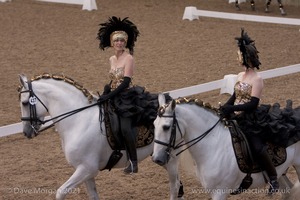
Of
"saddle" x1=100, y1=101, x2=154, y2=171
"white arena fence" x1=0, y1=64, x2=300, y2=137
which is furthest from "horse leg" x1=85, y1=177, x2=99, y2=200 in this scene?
"white arena fence" x1=0, y1=64, x2=300, y2=137

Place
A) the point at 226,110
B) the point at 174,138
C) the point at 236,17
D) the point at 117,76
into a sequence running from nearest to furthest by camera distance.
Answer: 1. the point at 174,138
2. the point at 226,110
3. the point at 117,76
4. the point at 236,17

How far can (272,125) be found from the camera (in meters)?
6.86

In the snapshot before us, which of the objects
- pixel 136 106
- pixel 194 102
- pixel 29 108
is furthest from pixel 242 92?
pixel 29 108

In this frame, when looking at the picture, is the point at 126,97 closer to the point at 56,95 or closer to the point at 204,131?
the point at 56,95

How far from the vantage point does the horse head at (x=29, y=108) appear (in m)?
7.32

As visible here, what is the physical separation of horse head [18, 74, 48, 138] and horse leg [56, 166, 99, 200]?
0.65m

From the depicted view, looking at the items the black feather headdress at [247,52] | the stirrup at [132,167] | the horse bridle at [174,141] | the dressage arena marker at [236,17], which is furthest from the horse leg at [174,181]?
the dressage arena marker at [236,17]

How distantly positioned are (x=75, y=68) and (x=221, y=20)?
6888mm

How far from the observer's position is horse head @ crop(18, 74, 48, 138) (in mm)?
7324

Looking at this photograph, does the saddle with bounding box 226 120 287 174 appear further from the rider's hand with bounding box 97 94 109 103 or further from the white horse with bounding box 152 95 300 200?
the rider's hand with bounding box 97 94 109 103

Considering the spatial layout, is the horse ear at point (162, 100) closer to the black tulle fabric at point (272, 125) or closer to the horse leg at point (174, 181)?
the black tulle fabric at point (272, 125)

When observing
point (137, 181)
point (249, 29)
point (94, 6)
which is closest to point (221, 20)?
point (249, 29)

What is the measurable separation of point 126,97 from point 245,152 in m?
1.55

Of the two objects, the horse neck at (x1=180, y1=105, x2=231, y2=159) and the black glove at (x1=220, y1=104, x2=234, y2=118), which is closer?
the horse neck at (x1=180, y1=105, x2=231, y2=159)
